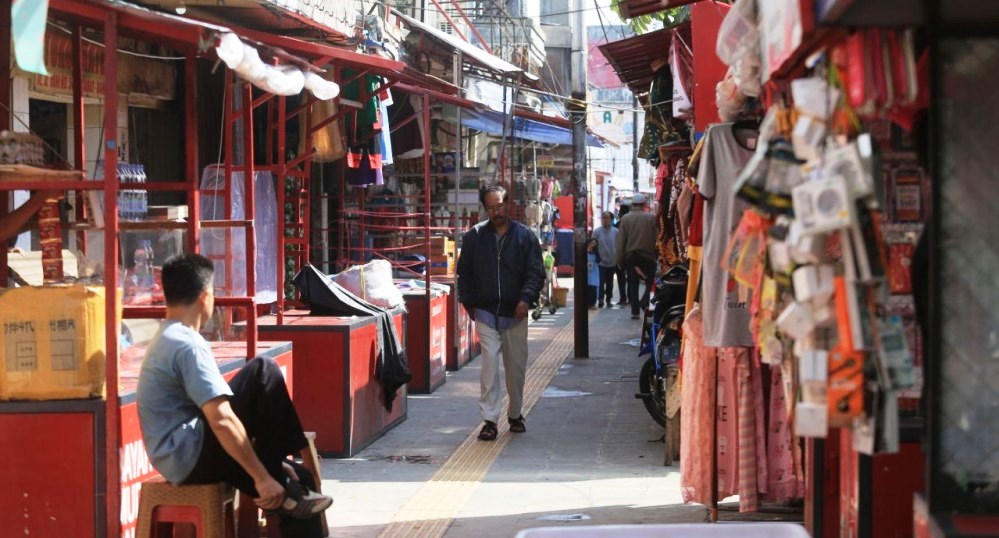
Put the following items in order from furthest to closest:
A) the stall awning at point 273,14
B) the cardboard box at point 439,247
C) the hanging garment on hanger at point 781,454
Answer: the cardboard box at point 439,247 < the stall awning at point 273,14 < the hanging garment on hanger at point 781,454

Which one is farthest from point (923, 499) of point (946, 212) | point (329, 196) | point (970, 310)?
point (329, 196)

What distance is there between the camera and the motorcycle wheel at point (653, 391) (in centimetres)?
995

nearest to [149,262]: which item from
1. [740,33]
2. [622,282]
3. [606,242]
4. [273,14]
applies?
[273,14]

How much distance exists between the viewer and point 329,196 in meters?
15.5

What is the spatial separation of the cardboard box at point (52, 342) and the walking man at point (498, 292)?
490cm

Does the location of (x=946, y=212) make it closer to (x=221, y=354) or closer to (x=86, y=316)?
(x=86, y=316)

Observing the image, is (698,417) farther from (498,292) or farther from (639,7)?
(498,292)

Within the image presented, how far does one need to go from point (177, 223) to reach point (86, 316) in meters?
1.12

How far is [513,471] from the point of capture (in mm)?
9086

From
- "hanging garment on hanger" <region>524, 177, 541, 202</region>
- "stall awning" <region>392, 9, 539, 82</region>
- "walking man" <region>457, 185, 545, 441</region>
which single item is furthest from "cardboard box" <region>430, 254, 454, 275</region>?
"hanging garment on hanger" <region>524, 177, 541, 202</region>

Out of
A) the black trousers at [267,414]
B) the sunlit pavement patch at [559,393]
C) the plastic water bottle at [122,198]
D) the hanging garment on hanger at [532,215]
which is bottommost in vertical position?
the sunlit pavement patch at [559,393]

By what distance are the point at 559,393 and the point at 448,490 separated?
4.74m

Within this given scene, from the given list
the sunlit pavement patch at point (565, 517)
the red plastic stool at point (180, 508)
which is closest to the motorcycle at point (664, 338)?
the sunlit pavement patch at point (565, 517)

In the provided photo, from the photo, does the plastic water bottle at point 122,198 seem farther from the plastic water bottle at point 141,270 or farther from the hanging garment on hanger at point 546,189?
the hanging garment on hanger at point 546,189
